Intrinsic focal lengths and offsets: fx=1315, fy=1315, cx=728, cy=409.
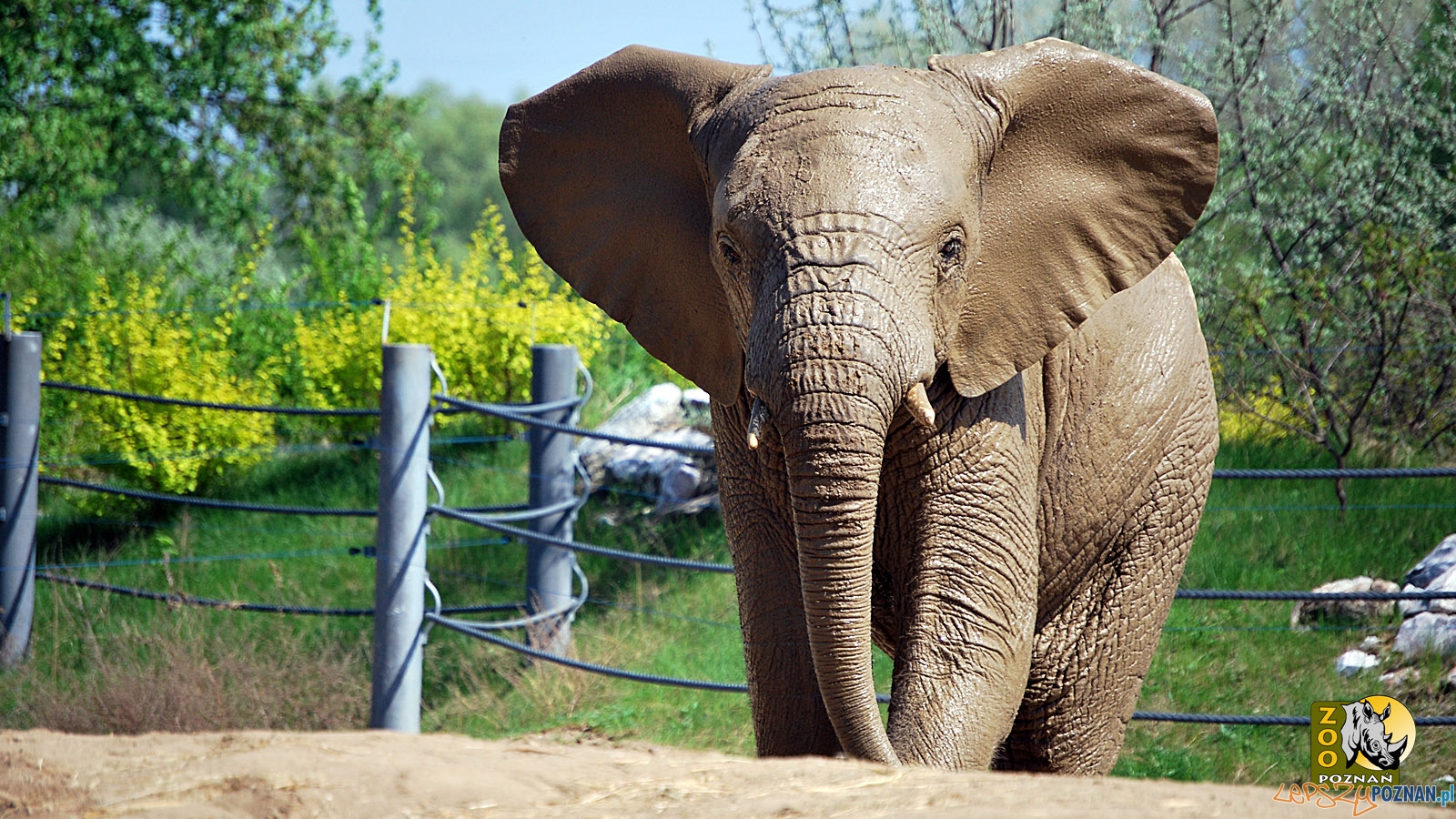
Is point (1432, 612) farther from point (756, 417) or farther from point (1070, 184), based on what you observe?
point (756, 417)

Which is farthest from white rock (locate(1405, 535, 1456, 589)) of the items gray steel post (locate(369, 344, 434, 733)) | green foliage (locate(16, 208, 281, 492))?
green foliage (locate(16, 208, 281, 492))

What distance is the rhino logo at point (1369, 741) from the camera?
4.22 meters

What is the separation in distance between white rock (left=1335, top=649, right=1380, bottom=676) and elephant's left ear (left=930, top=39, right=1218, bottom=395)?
10.3 ft

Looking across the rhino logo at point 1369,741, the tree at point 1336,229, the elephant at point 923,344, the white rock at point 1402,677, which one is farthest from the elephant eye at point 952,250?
the tree at point 1336,229

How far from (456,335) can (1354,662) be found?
222 inches

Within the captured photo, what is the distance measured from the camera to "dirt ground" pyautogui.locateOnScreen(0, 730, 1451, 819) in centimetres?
227

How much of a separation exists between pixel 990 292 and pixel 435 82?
68030mm

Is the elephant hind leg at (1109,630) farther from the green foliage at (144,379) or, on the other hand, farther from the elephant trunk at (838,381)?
the green foliage at (144,379)

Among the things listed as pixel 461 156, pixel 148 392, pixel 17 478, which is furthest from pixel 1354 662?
pixel 461 156

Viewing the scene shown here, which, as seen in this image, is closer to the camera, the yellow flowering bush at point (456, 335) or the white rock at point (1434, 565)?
the white rock at point (1434, 565)

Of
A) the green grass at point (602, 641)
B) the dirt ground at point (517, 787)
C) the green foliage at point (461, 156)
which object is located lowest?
the green grass at point (602, 641)

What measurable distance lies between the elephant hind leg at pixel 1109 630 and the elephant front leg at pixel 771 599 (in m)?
0.81

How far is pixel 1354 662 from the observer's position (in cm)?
574

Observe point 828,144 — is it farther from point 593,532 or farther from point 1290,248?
point 1290,248
